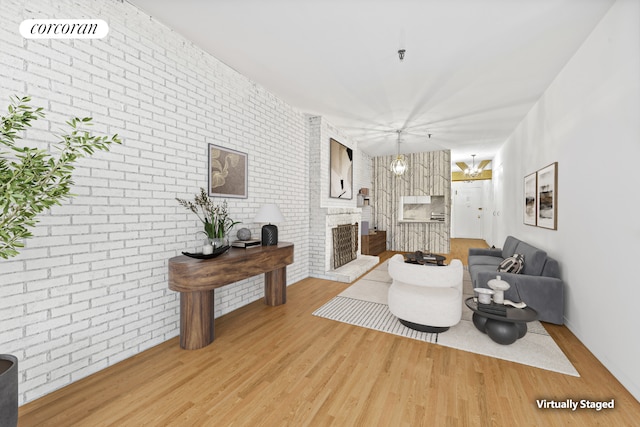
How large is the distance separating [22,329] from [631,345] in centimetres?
430

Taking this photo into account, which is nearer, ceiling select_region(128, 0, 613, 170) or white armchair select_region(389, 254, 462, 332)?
ceiling select_region(128, 0, 613, 170)

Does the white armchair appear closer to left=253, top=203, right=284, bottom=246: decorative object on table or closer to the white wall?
the white wall

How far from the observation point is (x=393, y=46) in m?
2.71

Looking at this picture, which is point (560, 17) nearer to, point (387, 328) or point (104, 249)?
point (387, 328)

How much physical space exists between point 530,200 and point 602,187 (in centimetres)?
226

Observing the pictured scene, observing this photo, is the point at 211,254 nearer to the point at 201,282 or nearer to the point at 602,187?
the point at 201,282

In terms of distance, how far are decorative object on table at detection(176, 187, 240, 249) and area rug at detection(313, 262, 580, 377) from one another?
156 cm

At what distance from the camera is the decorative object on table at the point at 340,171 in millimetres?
5301

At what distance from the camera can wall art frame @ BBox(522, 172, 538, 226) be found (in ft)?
13.3

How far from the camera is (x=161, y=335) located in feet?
8.27

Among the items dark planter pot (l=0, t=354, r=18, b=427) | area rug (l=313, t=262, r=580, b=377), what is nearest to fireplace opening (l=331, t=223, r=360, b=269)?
area rug (l=313, t=262, r=580, b=377)

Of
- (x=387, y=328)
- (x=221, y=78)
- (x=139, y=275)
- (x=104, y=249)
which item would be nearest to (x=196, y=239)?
(x=139, y=275)

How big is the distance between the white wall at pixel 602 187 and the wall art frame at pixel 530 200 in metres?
0.71

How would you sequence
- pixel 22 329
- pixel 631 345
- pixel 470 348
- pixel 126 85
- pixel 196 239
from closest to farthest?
pixel 22 329 → pixel 631 345 → pixel 126 85 → pixel 470 348 → pixel 196 239
